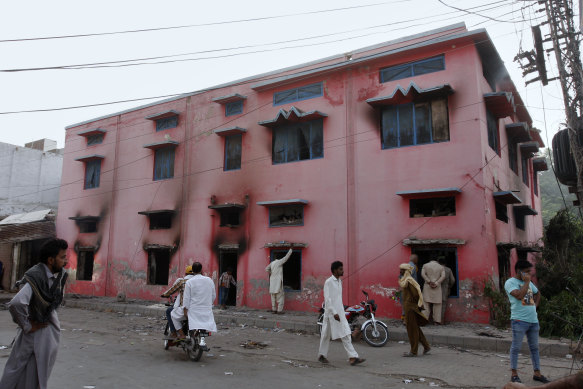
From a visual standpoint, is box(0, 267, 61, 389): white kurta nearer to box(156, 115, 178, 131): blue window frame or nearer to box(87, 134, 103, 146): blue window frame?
box(156, 115, 178, 131): blue window frame

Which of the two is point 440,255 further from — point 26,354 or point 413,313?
point 26,354

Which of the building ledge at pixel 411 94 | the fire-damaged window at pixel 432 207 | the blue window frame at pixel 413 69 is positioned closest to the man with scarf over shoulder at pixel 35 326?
the fire-damaged window at pixel 432 207

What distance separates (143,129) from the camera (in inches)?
750

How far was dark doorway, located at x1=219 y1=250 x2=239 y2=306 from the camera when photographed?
51.4 ft

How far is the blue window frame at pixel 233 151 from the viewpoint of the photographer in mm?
16062

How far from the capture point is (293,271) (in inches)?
559

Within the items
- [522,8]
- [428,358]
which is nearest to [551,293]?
[428,358]

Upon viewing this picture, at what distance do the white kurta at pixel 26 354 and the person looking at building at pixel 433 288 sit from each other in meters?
9.12

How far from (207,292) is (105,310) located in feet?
32.2

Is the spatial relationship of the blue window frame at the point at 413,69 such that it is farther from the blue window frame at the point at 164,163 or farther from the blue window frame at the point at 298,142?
the blue window frame at the point at 164,163

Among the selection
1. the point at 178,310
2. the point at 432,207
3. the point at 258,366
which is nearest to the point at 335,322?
the point at 258,366

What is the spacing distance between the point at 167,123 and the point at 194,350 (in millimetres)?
13307

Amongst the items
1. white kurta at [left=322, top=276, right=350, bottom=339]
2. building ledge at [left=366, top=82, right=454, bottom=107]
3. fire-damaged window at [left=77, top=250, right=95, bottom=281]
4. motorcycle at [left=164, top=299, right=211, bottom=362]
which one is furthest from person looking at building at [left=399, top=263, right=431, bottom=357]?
fire-damaged window at [left=77, top=250, right=95, bottom=281]

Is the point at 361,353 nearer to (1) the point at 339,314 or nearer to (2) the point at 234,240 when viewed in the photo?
(1) the point at 339,314
